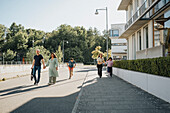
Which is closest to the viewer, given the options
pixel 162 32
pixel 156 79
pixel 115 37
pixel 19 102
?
pixel 19 102

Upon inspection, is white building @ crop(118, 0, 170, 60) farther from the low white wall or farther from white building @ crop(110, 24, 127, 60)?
white building @ crop(110, 24, 127, 60)

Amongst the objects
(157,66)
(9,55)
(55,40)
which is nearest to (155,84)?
(157,66)

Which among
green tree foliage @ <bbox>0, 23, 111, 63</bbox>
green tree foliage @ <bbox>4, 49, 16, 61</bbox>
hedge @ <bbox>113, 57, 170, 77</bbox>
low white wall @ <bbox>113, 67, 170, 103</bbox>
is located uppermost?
green tree foliage @ <bbox>0, 23, 111, 63</bbox>

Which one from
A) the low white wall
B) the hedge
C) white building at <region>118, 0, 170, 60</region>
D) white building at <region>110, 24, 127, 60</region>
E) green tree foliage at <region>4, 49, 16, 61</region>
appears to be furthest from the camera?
green tree foliage at <region>4, 49, 16, 61</region>

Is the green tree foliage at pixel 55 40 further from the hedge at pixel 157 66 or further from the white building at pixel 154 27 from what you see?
the hedge at pixel 157 66

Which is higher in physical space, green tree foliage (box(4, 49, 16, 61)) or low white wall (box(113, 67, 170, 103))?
green tree foliage (box(4, 49, 16, 61))

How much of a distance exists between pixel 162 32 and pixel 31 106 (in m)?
11.1

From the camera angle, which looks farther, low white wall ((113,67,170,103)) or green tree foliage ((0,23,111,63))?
green tree foliage ((0,23,111,63))

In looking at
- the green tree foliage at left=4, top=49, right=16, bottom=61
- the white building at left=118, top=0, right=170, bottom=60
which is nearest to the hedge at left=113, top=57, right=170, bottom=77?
the white building at left=118, top=0, right=170, bottom=60

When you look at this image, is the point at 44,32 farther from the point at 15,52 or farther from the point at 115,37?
the point at 115,37

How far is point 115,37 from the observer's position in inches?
1823

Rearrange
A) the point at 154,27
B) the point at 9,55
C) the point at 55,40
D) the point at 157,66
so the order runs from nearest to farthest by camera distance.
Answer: the point at 157,66 < the point at 154,27 < the point at 9,55 < the point at 55,40

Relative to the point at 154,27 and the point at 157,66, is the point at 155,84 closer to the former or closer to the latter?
the point at 157,66

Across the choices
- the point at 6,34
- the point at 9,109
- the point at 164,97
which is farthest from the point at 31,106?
the point at 6,34
